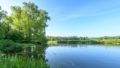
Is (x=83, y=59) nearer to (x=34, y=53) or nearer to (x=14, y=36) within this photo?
(x=34, y=53)

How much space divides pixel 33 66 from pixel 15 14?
42.9 m

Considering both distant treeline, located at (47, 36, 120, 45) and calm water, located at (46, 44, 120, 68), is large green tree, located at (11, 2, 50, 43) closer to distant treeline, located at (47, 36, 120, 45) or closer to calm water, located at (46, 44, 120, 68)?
calm water, located at (46, 44, 120, 68)

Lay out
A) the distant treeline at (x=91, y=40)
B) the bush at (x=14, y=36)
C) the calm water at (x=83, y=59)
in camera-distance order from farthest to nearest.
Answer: the distant treeline at (x=91, y=40) → the bush at (x=14, y=36) → the calm water at (x=83, y=59)

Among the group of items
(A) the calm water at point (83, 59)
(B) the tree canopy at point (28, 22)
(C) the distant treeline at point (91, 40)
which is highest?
(B) the tree canopy at point (28, 22)

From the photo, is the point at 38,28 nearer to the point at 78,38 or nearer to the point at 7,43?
the point at 7,43

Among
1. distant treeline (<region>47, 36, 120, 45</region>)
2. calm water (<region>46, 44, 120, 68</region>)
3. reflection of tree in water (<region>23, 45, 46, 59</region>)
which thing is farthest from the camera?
distant treeline (<region>47, 36, 120, 45</region>)

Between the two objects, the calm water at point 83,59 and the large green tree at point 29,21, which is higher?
the large green tree at point 29,21

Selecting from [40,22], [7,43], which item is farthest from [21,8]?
[7,43]

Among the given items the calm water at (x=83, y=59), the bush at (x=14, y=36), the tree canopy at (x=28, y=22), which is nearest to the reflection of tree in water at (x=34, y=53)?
the calm water at (x=83, y=59)

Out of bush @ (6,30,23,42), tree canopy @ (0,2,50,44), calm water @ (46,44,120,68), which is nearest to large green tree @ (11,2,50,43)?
tree canopy @ (0,2,50,44)

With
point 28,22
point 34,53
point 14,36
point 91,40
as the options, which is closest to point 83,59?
point 34,53

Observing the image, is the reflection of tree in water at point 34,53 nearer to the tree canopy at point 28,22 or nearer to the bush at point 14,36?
the bush at point 14,36

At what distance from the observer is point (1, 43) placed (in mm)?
29922

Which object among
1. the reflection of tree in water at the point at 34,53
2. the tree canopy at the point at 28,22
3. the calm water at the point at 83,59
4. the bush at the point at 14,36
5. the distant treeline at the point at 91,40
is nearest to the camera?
the calm water at the point at 83,59
